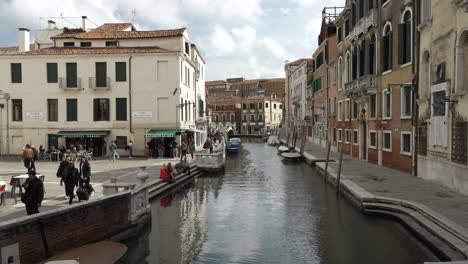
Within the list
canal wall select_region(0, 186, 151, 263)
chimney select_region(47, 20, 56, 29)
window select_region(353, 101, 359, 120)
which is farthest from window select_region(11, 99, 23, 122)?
window select_region(353, 101, 359, 120)

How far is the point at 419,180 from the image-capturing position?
1634 cm

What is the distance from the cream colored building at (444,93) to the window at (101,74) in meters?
19.8

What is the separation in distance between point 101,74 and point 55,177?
39.8 feet

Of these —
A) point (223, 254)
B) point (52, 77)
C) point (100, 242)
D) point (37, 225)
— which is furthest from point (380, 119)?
point (52, 77)

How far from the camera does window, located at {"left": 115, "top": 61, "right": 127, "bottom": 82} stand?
2812cm

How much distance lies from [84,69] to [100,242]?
2109 centimetres

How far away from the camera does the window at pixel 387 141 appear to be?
2064 centimetres

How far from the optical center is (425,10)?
16.5 metres

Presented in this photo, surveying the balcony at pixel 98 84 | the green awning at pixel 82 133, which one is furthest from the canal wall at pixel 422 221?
the balcony at pixel 98 84

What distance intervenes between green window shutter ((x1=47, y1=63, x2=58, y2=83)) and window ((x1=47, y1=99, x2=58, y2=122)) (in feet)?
4.46

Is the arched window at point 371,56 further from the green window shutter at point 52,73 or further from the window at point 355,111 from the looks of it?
the green window shutter at point 52,73

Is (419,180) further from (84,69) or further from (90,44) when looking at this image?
(90,44)

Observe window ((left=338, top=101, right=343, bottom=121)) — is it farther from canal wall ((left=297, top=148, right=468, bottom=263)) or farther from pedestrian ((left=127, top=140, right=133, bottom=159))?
canal wall ((left=297, top=148, right=468, bottom=263))

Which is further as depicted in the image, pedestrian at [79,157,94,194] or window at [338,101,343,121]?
window at [338,101,343,121]
